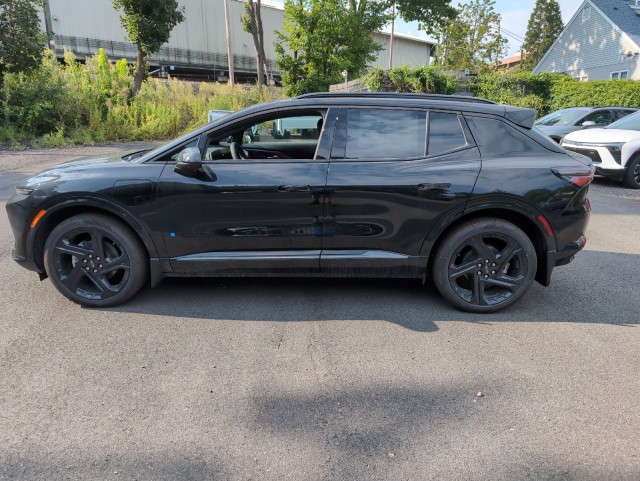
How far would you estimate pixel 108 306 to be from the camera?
12.8ft

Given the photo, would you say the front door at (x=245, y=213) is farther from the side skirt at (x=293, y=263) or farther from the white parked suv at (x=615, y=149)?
the white parked suv at (x=615, y=149)

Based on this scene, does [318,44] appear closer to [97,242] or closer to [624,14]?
[97,242]

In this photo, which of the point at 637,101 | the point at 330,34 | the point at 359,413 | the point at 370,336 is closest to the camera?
the point at 359,413

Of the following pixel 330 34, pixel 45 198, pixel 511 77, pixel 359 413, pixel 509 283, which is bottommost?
pixel 359 413

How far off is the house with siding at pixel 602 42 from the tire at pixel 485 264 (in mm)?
31402

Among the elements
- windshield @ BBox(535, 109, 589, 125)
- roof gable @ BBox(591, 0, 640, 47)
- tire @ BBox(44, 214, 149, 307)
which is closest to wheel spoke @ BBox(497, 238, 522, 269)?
tire @ BBox(44, 214, 149, 307)

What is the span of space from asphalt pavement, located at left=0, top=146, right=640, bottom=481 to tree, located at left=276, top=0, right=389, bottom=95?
20.8 metres

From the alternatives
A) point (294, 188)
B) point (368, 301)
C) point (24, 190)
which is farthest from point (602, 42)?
point (24, 190)

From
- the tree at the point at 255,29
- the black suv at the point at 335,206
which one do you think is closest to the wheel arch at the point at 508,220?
the black suv at the point at 335,206

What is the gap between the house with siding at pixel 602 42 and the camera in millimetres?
29359

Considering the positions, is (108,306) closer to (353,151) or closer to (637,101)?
(353,151)

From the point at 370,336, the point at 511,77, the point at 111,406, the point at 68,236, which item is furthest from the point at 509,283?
the point at 511,77

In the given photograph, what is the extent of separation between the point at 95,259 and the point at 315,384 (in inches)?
84.4

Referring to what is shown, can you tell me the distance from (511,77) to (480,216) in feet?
65.7
